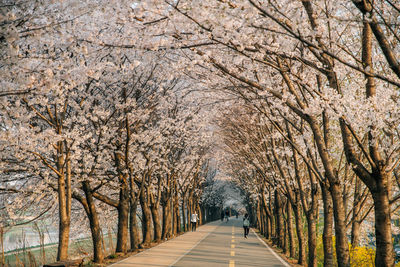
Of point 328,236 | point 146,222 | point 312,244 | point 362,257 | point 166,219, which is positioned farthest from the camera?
point 166,219

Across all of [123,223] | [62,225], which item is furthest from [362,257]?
[62,225]

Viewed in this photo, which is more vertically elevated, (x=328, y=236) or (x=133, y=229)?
(x=328, y=236)

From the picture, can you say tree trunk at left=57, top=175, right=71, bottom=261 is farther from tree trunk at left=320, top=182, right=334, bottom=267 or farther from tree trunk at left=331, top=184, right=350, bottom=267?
tree trunk at left=331, top=184, right=350, bottom=267

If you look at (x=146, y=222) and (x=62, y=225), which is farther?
(x=146, y=222)

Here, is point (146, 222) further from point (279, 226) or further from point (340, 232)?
point (340, 232)

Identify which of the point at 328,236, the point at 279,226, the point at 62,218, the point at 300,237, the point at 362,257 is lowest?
the point at 362,257

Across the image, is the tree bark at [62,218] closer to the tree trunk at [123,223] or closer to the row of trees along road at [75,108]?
the row of trees along road at [75,108]

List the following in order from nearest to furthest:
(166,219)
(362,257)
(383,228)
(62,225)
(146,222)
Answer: (383,228)
(62,225)
(362,257)
(146,222)
(166,219)

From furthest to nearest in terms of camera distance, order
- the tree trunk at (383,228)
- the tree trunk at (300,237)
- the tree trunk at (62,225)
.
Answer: the tree trunk at (300,237) < the tree trunk at (62,225) < the tree trunk at (383,228)

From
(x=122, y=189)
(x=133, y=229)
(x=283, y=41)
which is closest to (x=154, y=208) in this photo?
(x=133, y=229)

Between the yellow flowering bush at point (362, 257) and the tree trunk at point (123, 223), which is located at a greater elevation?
the tree trunk at point (123, 223)

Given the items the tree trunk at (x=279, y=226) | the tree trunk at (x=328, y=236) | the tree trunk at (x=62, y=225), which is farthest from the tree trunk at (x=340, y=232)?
the tree trunk at (x=279, y=226)

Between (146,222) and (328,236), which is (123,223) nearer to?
(146,222)

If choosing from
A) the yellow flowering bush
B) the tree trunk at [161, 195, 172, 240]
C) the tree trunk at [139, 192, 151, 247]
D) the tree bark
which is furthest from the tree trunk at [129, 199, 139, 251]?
the yellow flowering bush
